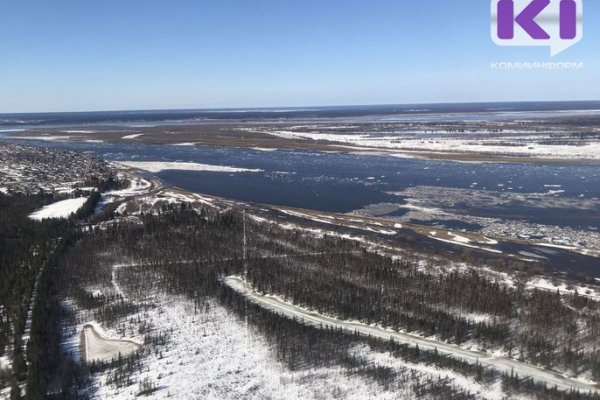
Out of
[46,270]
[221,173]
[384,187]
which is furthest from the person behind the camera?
[221,173]

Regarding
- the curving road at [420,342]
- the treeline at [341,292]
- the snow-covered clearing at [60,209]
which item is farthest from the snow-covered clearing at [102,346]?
the snow-covered clearing at [60,209]

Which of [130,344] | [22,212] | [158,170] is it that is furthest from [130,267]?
[158,170]

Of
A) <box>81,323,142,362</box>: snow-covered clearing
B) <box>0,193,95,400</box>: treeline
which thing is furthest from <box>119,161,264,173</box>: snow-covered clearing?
<box>81,323,142,362</box>: snow-covered clearing

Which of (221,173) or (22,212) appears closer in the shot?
(22,212)

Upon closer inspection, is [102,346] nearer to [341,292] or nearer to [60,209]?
[341,292]

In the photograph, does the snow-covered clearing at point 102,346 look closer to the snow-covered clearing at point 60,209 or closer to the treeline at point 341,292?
the treeline at point 341,292

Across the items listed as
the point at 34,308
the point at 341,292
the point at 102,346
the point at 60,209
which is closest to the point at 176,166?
the point at 60,209

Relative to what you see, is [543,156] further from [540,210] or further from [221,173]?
[221,173]
